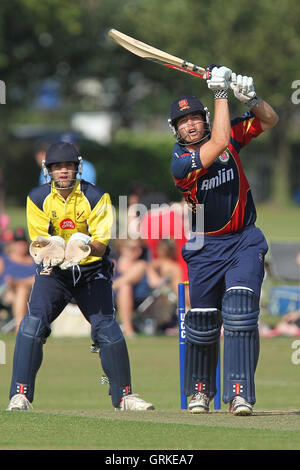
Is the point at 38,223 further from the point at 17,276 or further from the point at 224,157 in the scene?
the point at 17,276

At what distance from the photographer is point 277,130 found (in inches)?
1959

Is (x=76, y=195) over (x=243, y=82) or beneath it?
beneath

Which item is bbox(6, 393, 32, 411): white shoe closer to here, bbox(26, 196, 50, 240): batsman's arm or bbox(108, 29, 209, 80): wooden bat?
bbox(26, 196, 50, 240): batsman's arm

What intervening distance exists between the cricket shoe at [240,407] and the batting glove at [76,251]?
157 centimetres

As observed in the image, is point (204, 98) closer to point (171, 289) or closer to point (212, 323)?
point (171, 289)

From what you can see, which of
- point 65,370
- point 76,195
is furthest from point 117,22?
point 76,195

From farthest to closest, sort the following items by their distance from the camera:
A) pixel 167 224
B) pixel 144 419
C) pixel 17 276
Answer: pixel 17 276 → pixel 167 224 → pixel 144 419

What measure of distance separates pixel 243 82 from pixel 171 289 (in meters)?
8.47

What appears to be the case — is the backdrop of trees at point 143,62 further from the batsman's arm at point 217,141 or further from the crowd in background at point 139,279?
the batsman's arm at point 217,141

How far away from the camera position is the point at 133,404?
811 cm

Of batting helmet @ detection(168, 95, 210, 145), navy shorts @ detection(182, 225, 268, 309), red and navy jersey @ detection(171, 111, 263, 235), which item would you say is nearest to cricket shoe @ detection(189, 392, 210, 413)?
navy shorts @ detection(182, 225, 268, 309)

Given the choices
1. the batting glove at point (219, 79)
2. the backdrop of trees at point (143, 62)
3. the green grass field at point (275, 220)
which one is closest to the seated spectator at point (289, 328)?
the batting glove at point (219, 79)

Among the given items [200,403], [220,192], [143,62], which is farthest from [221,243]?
[143,62]

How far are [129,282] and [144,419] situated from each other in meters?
8.24
